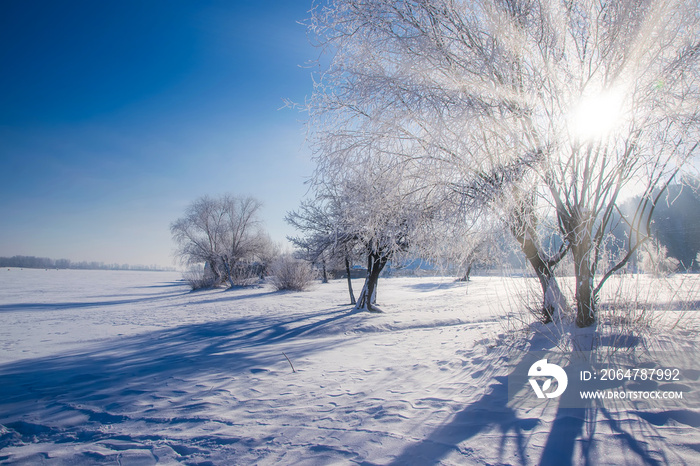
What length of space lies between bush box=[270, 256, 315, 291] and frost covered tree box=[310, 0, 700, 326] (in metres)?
20.6

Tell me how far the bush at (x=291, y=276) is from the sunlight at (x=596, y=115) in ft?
71.2

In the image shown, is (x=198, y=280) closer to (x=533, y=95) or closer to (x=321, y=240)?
(x=321, y=240)

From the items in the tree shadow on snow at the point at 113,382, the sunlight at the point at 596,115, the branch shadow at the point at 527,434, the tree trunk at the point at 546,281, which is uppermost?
the sunlight at the point at 596,115

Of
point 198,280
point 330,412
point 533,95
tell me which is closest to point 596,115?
point 533,95

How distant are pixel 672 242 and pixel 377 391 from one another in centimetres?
6077

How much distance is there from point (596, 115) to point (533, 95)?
883mm

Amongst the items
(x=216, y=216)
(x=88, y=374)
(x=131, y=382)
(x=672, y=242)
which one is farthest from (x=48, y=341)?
(x=672, y=242)

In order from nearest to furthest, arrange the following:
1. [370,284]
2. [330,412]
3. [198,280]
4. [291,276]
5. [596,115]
Answer: 1. [330,412]
2. [596,115]
3. [370,284]
4. [291,276]
5. [198,280]

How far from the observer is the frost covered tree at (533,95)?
4254mm

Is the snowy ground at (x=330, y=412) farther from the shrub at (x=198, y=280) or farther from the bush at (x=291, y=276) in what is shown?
the shrub at (x=198, y=280)

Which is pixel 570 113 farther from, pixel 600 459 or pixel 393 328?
pixel 393 328

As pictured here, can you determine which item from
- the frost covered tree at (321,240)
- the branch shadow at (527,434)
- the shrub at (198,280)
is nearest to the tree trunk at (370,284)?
the frost covered tree at (321,240)

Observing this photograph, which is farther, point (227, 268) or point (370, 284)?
point (227, 268)

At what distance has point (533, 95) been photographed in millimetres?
4695
